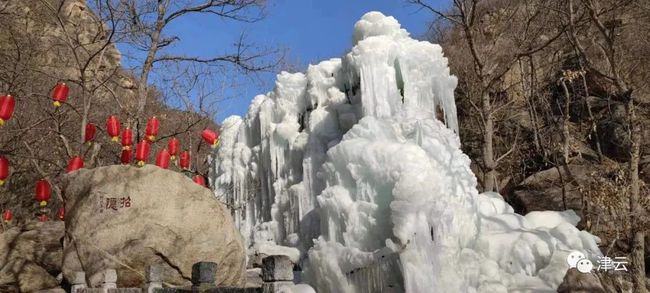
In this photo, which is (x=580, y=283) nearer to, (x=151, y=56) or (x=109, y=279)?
(x=109, y=279)

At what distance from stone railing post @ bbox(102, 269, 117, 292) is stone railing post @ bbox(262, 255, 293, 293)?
3.44m

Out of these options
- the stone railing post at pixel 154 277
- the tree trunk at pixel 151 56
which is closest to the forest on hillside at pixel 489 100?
the tree trunk at pixel 151 56

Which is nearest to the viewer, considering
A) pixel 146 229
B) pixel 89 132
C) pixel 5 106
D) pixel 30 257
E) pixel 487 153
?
pixel 146 229

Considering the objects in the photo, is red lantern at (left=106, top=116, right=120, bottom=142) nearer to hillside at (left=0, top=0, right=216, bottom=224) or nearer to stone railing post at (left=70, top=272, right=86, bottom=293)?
stone railing post at (left=70, top=272, right=86, bottom=293)

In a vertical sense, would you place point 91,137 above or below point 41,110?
below

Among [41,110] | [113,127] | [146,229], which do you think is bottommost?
[146,229]

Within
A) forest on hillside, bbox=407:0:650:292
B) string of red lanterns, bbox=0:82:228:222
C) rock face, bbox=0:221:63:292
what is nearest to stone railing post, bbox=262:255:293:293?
string of red lanterns, bbox=0:82:228:222

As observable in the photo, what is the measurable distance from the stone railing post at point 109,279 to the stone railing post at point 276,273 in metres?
3.44

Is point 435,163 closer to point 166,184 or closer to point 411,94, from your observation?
point 411,94

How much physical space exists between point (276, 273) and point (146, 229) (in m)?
3.90

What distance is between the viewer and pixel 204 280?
264 inches

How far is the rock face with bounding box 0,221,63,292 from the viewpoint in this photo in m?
10.6

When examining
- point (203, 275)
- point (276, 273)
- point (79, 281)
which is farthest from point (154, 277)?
point (276, 273)

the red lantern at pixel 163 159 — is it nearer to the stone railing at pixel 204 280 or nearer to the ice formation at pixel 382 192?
the ice formation at pixel 382 192
